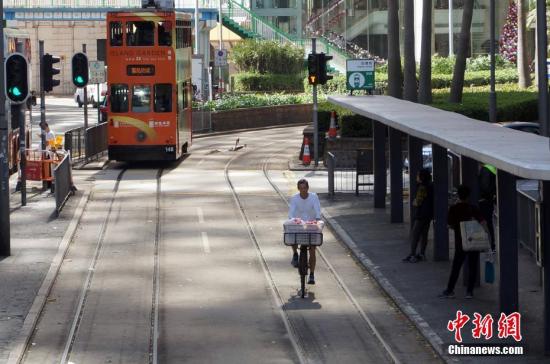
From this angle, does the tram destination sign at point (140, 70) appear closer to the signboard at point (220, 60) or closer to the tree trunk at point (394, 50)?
the tree trunk at point (394, 50)

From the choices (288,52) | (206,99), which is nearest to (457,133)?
(206,99)

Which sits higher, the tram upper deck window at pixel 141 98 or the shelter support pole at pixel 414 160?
the tram upper deck window at pixel 141 98

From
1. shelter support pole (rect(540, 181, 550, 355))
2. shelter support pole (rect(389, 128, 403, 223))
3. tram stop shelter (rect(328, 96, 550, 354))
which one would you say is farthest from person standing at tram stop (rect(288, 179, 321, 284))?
shelter support pole (rect(389, 128, 403, 223))

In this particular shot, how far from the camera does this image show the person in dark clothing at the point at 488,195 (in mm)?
21578

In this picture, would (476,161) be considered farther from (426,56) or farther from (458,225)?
(426,56)

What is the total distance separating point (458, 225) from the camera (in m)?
18.3

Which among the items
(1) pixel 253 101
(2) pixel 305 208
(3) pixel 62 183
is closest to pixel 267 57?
(1) pixel 253 101

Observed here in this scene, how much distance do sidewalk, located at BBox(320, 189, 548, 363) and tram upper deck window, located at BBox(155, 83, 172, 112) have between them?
38.3 feet

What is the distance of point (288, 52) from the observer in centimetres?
6838

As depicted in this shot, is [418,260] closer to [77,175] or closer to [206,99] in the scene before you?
[77,175]

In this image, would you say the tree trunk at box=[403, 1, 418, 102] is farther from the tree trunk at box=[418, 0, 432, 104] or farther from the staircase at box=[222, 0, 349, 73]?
the staircase at box=[222, 0, 349, 73]

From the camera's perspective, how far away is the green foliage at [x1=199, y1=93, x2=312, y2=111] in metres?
57.0

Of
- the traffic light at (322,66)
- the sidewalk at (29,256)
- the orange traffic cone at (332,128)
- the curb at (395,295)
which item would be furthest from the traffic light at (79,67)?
the curb at (395,295)

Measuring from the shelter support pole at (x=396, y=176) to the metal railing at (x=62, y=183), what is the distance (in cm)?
737
